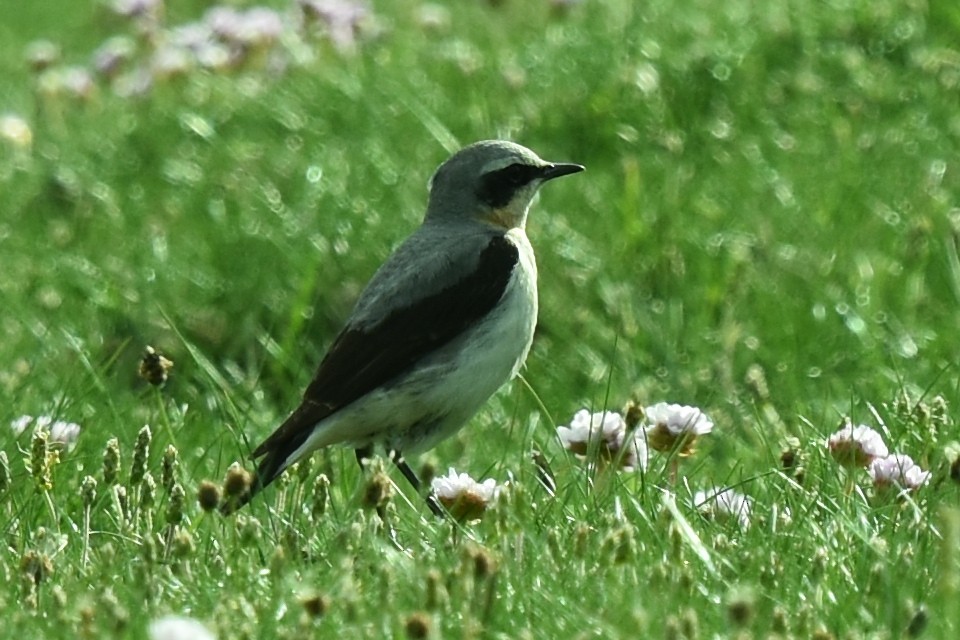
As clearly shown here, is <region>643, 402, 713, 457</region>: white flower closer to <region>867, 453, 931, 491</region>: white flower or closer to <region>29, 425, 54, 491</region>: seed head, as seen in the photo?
<region>867, 453, 931, 491</region>: white flower

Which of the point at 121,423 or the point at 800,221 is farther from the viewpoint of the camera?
the point at 800,221

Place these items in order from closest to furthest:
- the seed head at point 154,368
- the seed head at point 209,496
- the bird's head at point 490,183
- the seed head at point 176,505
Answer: the seed head at point 209,496 < the seed head at point 176,505 < the seed head at point 154,368 < the bird's head at point 490,183

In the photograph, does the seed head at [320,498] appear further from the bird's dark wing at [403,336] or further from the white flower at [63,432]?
the bird's dark wing at [403,336]

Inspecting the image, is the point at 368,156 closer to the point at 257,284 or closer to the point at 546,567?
the point at 257,284

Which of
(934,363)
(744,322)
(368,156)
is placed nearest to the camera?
(934,363)

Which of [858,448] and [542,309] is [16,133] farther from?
[858,448]

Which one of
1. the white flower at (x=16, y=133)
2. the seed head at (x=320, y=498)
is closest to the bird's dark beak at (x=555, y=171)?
the seed head at (x=320, y=498)

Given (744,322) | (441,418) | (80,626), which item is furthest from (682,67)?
(80,626)
